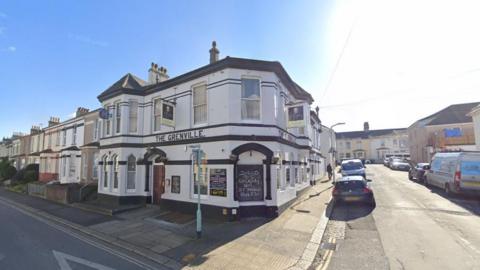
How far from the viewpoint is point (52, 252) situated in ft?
24.9

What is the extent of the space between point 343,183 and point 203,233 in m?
7.80

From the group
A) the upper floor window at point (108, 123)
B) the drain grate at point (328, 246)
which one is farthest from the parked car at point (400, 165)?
the upper floor window at point (108, 123)

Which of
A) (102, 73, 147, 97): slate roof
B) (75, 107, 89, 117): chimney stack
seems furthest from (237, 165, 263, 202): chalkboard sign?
(75, 107, 89, 117): chimney stack

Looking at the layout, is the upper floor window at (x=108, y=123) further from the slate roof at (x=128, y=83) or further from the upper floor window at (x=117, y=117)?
the slate roof at (x=128, y=83)

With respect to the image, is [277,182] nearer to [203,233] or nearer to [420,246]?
[203,233]

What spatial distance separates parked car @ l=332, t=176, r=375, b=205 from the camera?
467 inches

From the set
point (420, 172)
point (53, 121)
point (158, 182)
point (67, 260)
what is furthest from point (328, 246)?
point (53, 121)

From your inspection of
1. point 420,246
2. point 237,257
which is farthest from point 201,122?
point 420,246

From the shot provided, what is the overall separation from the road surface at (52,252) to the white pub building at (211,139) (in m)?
4.38

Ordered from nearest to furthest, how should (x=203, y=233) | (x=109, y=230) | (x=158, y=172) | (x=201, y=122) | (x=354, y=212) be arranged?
1. (x=203, y=233)
2. (x=109, y=230)
3. (x=354, y=212)
4. (x=201, y=122)
5. (x=158, y=172)

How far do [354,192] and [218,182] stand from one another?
6.89 metres

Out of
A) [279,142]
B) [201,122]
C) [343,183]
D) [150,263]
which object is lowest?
[150,263]

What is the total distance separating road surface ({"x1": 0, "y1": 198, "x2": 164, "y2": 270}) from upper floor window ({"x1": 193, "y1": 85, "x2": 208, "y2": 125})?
6762mm

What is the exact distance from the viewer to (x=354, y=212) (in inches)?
447
